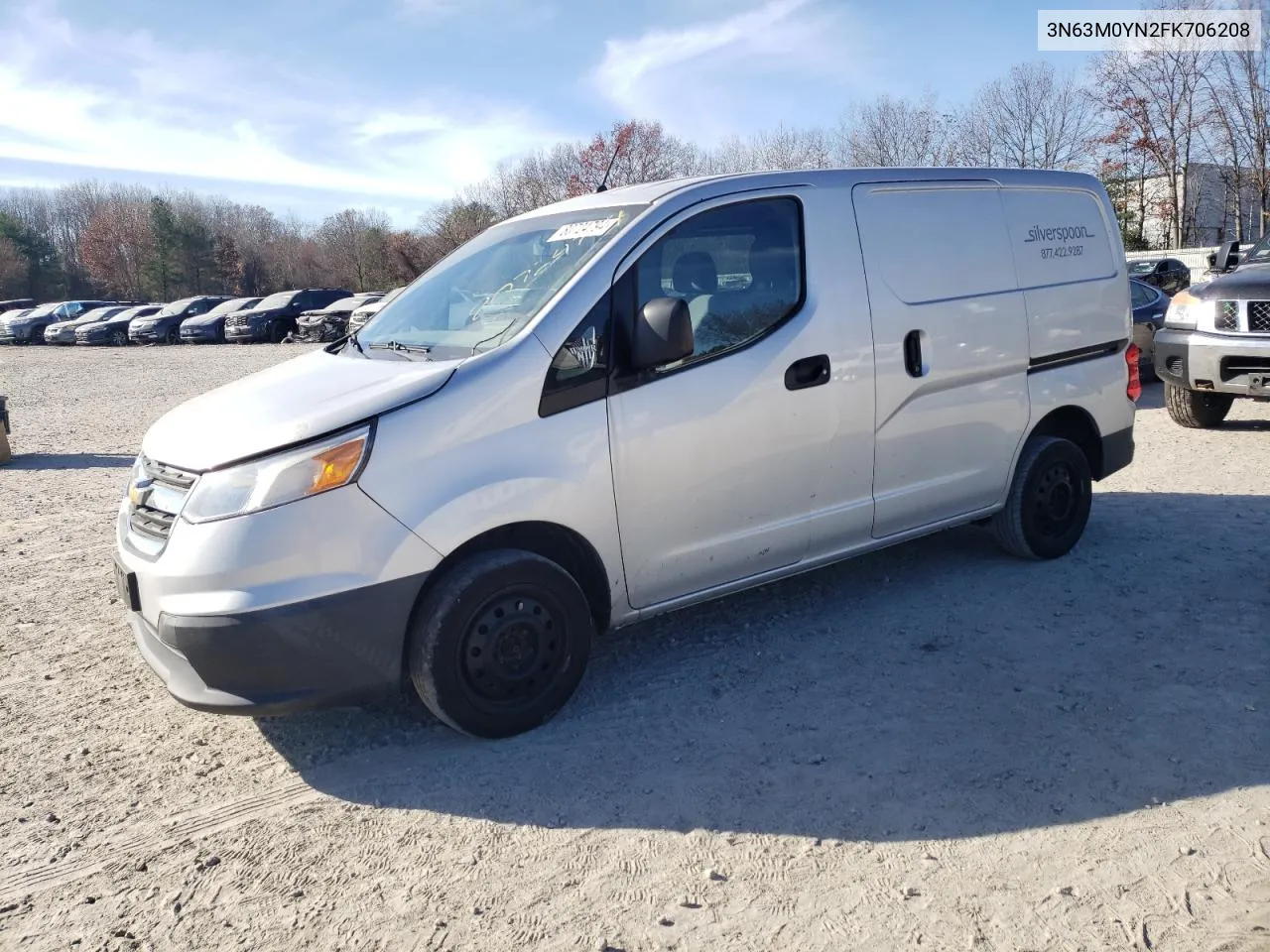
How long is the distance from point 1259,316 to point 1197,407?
115 centimetres

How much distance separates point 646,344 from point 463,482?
874 mm

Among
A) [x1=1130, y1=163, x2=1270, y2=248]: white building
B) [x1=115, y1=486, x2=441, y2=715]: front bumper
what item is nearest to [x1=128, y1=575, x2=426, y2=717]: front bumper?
[x1=115, y1=486, x2=441, y2=715]: front bumper

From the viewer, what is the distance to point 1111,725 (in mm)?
3627

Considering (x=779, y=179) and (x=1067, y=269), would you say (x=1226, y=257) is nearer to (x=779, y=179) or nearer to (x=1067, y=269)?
(x=1067, y=269)

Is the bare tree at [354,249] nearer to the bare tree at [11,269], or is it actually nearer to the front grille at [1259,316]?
the bare tree at [11,269]

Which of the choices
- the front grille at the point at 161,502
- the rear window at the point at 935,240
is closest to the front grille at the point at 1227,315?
the rear window at the point at 935,240

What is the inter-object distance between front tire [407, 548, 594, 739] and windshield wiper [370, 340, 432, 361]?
95cm

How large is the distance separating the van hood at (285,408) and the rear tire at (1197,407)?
803 centimetres

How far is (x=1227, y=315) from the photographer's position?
841 centimetres

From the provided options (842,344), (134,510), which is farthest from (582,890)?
(842,344)

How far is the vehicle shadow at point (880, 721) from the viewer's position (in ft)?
10.6

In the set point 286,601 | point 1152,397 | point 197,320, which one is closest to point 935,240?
point 286,601

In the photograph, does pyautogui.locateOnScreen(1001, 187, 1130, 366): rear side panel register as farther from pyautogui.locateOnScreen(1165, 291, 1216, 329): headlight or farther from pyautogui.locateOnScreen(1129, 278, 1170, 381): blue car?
pyautogui.locateOnScreen(1129, 278, 1170, 381): blue car

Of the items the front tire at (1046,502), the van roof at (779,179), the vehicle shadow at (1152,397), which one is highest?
the van roof at (779,179)
